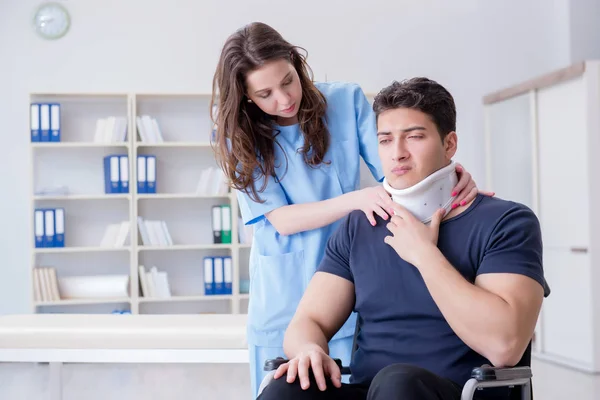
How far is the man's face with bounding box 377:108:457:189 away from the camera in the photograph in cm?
161

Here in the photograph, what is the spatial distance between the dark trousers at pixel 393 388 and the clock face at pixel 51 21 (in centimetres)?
474

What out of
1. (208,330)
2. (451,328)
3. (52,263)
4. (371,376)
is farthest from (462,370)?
(52,263)

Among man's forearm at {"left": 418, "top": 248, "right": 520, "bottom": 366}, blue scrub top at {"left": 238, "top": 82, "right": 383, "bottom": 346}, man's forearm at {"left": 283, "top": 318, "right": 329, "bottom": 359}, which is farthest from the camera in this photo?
blue scrub top at {"left": 238, "top": 82, "right": 383, "bottom": 346}

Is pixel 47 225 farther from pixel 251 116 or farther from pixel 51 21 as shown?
pixel 251 116

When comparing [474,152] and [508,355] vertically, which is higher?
[474,152]

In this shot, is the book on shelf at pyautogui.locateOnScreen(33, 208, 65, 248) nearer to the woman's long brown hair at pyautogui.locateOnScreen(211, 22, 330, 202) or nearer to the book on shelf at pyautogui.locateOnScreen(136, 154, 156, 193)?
the book on shelf at pyautogui.locateOnScreen(136, 154, 156, 193)

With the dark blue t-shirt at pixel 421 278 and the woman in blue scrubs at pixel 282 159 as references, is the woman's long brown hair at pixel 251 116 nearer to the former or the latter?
the woman in blue scrubs at pixel 282 159

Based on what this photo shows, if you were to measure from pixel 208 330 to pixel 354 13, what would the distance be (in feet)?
12.6

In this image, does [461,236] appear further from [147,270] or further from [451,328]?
[147,270]

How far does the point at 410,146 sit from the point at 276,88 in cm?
34

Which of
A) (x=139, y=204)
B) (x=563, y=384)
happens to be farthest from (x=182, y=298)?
(x=563, y=384)

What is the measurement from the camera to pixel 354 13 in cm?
592

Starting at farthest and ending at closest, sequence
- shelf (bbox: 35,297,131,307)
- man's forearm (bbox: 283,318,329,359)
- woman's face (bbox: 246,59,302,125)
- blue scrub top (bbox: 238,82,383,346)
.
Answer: shelf (bbox: 35,297,131,307) < blue scrub top (bbox: 238,82,383,346) < woman's face (bbox: 246,59,302,125) < man's forearm (bbox: 283,318,329,359)

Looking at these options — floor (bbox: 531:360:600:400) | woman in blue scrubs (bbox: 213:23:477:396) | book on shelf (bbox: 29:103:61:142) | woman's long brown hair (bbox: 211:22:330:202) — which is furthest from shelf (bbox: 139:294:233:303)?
woman's long brown hair (bbox: 211:22:330:202)
